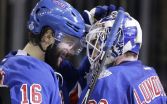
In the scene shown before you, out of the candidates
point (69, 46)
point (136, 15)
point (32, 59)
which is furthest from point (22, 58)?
point (136, 15)

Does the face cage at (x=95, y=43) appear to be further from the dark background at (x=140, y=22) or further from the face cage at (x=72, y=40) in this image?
the dark background at (x=140, y=22)

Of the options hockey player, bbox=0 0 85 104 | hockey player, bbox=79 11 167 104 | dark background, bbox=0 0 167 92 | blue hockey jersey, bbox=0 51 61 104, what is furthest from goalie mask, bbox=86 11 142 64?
dark background, bbox=0 0 167 92

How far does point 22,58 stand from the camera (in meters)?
3.16

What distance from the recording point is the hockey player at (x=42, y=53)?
10.1 feet

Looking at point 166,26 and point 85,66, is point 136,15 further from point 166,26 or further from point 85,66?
point 85,66

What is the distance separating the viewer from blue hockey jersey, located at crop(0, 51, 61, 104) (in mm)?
3072

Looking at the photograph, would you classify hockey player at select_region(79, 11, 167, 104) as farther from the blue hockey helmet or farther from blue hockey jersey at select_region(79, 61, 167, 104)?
the blue hockey helmet

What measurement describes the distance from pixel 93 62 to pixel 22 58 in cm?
42

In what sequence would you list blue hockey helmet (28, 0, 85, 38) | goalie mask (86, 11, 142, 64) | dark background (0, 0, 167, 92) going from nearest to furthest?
1. blue hockey helmet (28, 0, 85, 38)
2. goalie mask (86, 11, 142, 64)
3. dark background (0, 0, 167, 92)

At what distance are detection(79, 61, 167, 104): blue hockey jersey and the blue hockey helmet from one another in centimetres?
26

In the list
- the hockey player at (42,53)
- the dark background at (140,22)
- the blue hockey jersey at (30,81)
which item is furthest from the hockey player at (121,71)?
the dark background at (140,22)

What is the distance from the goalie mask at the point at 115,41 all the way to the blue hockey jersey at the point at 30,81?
0.32 metres

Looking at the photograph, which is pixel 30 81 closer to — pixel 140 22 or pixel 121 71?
pixel 121 71

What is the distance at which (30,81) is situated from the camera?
309 centimetres
